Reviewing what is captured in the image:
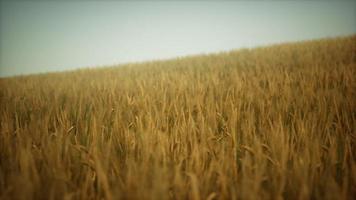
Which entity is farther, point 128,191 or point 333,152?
point 333,152

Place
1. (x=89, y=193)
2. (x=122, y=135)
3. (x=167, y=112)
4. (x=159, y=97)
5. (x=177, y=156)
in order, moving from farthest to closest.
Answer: (x=159, y=97)
(x=167, y=112)
(x=122, y=135)
(x=177, y=156)
(x=89, y=193)

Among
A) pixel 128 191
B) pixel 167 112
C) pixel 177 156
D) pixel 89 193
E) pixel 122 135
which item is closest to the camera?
pixel 128 191

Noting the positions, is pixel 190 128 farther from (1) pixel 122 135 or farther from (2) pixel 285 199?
(2) pixel 285 199

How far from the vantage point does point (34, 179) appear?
597 mm

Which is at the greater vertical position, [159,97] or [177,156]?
[159,97]

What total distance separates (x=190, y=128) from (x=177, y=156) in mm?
210

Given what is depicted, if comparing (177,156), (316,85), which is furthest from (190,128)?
(316,85)

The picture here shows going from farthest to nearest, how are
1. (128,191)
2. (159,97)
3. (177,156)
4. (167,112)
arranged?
(159,97) → (167,112) → (177,156) → (128,191)

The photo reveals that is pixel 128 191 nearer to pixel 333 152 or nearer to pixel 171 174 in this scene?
pixel 171 174

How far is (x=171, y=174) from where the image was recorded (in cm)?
60

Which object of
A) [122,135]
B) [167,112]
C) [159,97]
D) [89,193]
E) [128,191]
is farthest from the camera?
[159,97]

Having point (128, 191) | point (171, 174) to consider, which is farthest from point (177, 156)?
point (128, 191)

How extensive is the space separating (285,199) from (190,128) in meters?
0.49

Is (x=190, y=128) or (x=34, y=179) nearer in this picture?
(x=34, y=179)
